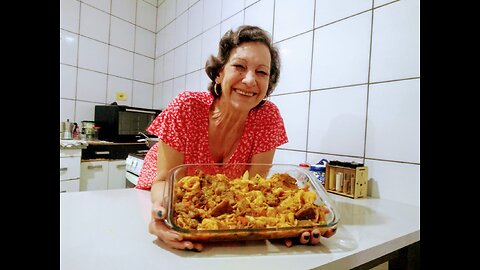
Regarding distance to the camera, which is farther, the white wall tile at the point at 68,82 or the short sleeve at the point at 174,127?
the white wall tile at the point at 68,82

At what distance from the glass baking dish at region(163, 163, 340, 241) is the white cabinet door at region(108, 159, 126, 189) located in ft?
5.31

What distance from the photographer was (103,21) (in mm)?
2373

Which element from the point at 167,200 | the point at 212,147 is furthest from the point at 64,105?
the point at 167,200

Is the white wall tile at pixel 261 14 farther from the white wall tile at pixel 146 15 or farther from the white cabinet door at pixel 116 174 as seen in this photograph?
the white wall tile at pixel 146 15

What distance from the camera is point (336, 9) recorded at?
1.04m

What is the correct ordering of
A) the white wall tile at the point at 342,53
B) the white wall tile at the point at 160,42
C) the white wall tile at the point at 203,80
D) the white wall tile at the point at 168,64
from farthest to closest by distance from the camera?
the white wall tile at the point at 160,42, the white wall tile at the point at 168,64, the white wall tile at the point at 203,80, the white wall tile at the point at 342,53

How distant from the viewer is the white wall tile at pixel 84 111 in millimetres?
2278

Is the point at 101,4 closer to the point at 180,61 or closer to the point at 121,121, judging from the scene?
the point at 180,61

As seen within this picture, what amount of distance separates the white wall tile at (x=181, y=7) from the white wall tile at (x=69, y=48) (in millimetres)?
849

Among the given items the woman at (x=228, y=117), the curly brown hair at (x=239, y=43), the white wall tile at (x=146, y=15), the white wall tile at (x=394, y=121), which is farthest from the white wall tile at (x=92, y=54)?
the white wall tile at (x=394, y=121)

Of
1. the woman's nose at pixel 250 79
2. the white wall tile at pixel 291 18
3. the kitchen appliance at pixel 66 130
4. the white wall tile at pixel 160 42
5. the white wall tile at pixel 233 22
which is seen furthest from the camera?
the white wall tile at pixel 160 42

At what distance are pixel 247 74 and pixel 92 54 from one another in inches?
80.0
